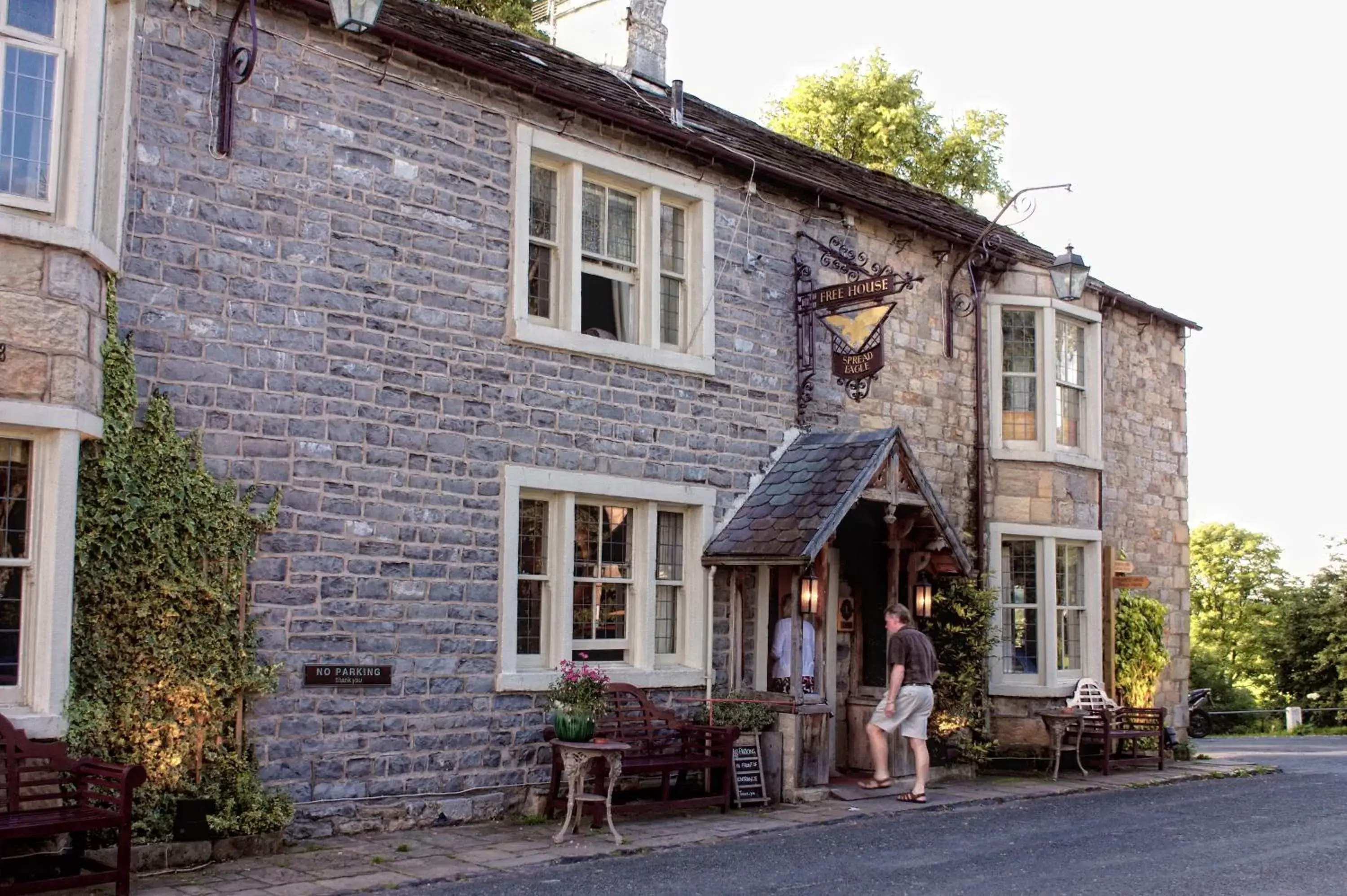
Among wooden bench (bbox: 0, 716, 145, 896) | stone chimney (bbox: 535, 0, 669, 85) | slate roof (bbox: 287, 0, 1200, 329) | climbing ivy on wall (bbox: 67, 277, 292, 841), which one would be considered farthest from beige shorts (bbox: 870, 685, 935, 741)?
stone chimney (bbox: 535, 0, 669, 85)

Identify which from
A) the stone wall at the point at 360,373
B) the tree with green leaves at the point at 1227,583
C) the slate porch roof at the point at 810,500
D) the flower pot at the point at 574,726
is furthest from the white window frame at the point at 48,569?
the tree with green leaves at the point at 1227,583

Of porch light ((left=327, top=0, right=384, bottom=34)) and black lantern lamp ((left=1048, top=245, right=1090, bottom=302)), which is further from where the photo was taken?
black lantern lamp ((left=1048, top=245, right=1090, bottom=302))

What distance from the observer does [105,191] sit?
8688mm

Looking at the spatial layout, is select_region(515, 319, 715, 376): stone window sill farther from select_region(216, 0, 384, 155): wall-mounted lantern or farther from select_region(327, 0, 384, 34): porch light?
select_region(327, 0, 384, 34): porch light

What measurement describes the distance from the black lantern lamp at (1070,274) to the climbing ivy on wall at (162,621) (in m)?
9.27

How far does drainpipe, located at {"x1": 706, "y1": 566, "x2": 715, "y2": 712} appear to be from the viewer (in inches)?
483

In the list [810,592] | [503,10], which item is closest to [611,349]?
[810,592]

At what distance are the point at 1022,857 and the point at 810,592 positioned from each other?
11.3ft

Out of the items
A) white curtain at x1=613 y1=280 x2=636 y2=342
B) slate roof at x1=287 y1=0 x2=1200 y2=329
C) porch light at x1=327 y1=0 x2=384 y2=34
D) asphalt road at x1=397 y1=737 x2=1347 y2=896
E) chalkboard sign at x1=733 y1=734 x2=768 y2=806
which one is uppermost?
slate roof at x1=287 y1=0 x2=1200 y2=329

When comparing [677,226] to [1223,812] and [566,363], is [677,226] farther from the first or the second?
[1223,812]

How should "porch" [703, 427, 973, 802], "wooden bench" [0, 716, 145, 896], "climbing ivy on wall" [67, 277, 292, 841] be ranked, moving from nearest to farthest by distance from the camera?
1. "wooden bench" [0, 716, 145, 896]
2. "climbing ivy on wall" [67, 277, 292, 841]
3. "porch" [703, 427, 973, 802]

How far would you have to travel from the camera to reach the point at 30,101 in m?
8.38

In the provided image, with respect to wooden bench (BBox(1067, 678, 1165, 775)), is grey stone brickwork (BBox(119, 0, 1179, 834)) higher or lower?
higher

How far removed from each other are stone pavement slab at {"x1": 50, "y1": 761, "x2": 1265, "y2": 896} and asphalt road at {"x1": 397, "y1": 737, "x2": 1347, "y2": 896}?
0.20 metres
